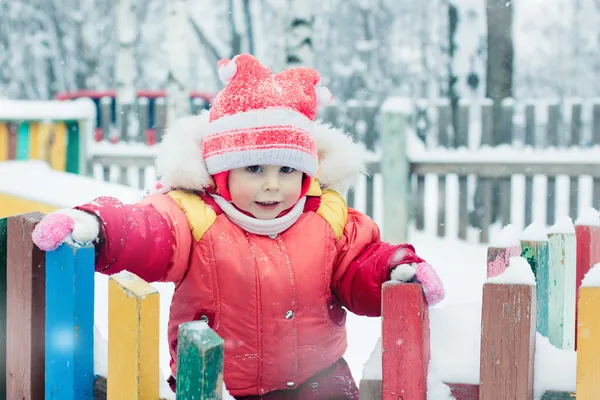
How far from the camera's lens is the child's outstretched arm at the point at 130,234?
5.21 ft

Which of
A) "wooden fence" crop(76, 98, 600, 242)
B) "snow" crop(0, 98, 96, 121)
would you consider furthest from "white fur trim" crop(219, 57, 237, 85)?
"wooden fence" crop(76, 98, 600, 242)

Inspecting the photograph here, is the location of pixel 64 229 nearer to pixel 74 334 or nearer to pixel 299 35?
pixel 74 334

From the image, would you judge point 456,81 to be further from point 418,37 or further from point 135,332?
point 418,37

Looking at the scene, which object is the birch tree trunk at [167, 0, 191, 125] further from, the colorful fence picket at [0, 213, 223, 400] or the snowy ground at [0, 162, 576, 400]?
the colorful fence picket at [0, 213, 223, 400]

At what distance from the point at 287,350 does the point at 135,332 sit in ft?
2.65

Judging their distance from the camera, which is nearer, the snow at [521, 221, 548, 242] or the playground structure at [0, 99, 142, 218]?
the snow at [521, 221, 548, 242]

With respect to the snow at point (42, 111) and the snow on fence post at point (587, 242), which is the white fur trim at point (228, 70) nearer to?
the snow on fence post at point (587, 242)

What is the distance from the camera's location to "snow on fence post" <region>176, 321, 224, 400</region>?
45.8 inches

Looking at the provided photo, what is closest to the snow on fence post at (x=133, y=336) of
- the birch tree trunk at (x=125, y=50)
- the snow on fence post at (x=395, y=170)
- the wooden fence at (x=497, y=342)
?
the wooden fence at (x=497, y=342)

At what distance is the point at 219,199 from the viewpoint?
2139 millimetres

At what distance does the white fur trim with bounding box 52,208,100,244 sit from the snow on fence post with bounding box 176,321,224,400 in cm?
51

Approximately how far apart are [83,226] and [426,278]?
2.35ft

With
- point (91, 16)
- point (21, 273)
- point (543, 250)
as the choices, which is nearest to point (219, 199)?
point (21, 273)

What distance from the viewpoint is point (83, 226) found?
1.66 m
